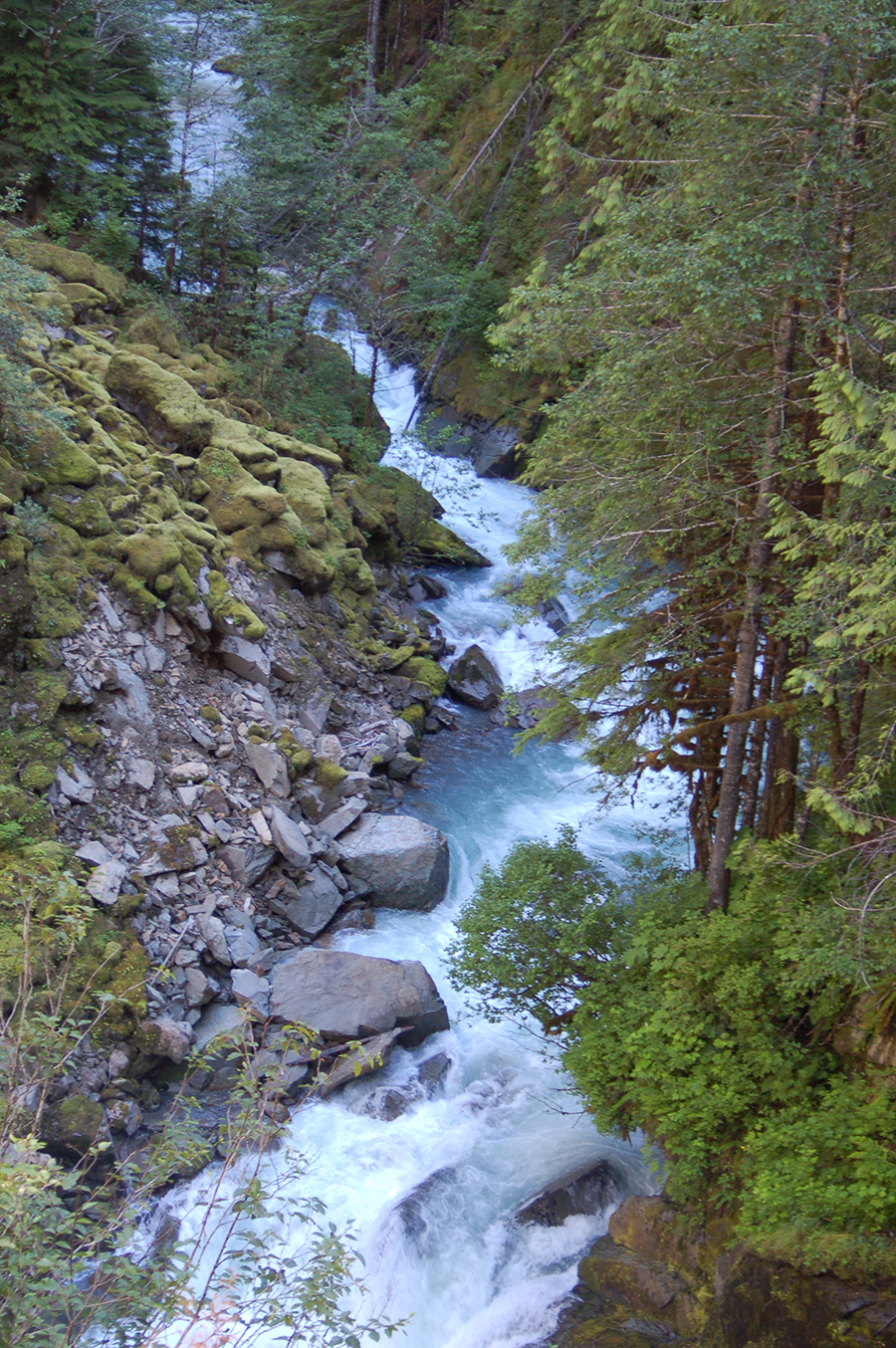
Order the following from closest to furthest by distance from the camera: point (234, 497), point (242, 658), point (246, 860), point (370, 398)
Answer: point (246, 860)
point (242, 658)
point (234, 497)
point (370, 398)

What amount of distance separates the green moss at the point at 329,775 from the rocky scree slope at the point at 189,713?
5.7 inches

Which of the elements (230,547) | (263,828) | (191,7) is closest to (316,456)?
(230,547)

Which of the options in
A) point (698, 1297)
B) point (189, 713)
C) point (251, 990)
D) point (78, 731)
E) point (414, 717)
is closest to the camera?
point (698, 1297)

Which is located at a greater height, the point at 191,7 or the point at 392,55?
the point at 392,55

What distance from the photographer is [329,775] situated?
1229 centimetres

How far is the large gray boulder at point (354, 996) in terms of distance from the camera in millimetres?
9227

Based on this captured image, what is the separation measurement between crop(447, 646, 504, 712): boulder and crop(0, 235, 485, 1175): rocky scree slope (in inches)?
20.0

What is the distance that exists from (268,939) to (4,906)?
3255 mm

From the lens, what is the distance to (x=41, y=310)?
13.5m

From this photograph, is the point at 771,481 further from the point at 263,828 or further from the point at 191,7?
the point at 191,7

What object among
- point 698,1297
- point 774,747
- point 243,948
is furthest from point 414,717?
point 698,1297

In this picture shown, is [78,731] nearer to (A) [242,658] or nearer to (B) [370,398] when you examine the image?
(A) [242,658]

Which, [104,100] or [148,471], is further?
[104,100]

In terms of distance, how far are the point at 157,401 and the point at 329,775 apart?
6.96 m
